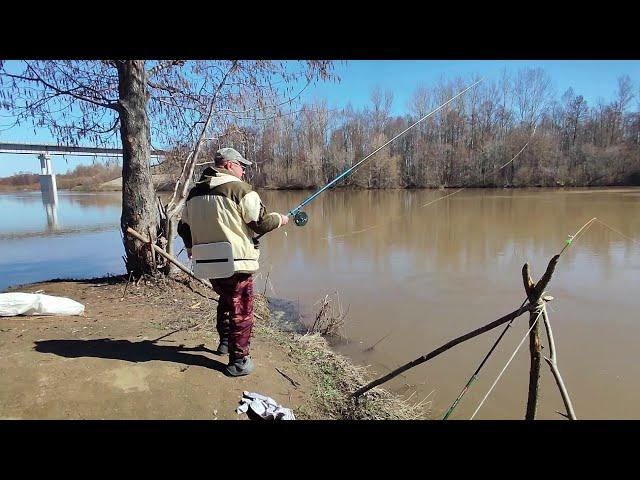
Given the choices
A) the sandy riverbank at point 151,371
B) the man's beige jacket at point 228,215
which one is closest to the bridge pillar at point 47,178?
the sandy riverbank at point 151,371

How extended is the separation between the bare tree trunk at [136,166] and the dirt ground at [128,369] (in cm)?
103

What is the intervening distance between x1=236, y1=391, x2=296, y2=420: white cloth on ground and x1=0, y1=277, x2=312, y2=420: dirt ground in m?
0.07

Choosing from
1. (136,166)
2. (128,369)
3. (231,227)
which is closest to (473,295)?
(231,227)

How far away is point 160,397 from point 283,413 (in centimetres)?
91

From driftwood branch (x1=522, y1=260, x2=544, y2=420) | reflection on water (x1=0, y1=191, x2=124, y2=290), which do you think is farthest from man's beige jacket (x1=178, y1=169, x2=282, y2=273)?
reflection on water (x1=0, y1=191, x2=124, y2=290)

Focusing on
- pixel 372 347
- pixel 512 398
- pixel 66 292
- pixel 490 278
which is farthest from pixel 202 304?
pixel 490 278

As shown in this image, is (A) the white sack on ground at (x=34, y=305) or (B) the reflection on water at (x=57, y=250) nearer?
(A) the white sack on ground at (x=34, y=305)

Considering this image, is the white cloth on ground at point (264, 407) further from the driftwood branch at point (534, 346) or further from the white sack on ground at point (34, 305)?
the white sack on ground at point (34, 305)

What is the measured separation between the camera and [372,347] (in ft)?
19.2

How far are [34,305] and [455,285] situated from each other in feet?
24.6

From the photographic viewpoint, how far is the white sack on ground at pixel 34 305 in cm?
418

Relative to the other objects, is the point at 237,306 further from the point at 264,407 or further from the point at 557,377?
the point at 557,377

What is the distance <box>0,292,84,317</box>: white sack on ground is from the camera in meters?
4.18
